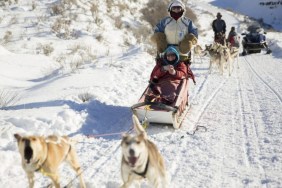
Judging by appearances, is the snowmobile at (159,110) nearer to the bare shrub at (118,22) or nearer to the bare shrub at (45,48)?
the bare shrub at (45,48)

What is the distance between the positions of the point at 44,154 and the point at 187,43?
445 centimetres

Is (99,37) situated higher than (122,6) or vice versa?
(122,6)

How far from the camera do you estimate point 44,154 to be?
3.44 m

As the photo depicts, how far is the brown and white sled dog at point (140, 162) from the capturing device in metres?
3.20

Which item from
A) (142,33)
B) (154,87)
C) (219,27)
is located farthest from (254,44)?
(154,87)

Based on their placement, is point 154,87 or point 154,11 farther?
point 154,11

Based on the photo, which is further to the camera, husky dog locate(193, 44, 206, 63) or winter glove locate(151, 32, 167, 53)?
husky dog locate(193, 44, 206, 63)

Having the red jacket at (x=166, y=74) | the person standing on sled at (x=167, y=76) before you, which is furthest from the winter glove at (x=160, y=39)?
the red jacket at (x=166, y=74)

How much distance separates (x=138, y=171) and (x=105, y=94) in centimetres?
425

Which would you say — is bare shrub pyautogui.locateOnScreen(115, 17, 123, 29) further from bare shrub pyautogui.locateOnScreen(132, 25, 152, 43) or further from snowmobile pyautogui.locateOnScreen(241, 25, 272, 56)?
snowmobile pyautogui.locateOnScreen(241, 25, 272, 56)

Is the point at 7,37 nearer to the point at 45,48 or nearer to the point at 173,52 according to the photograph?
the point at 45,48

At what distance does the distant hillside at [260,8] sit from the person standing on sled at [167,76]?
3993cm

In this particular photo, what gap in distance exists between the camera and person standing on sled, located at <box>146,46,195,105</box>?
654 centimetres

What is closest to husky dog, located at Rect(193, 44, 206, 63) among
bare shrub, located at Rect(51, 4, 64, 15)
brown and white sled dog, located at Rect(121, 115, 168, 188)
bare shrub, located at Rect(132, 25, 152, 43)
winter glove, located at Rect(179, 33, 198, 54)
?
bare shrub, located at Rect(132, 25, 152, 43)
